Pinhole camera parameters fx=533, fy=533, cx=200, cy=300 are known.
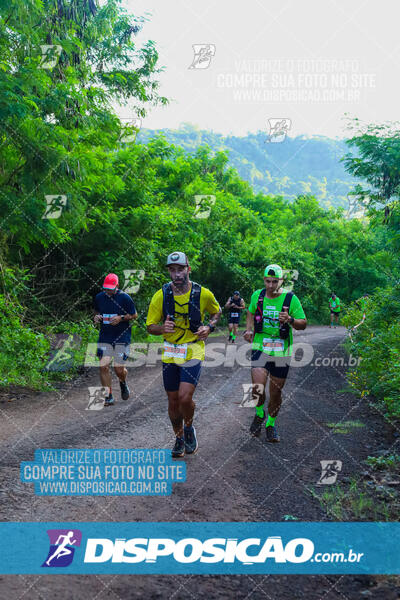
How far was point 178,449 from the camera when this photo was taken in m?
6.18

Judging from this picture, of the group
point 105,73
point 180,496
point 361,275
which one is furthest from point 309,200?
point 180,496

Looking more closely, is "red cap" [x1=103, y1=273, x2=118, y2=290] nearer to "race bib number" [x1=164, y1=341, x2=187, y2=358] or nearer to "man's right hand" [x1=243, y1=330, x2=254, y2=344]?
"man's right hand" [x1=243, y1=330, x2=254, y2=344]

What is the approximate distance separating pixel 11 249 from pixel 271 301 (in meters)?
8.92

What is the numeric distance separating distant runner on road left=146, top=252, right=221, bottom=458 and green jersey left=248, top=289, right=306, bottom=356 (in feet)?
3.61

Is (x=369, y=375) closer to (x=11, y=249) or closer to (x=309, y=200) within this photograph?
(x=11, y=249)

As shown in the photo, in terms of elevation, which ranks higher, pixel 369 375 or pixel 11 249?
pixel 369 375

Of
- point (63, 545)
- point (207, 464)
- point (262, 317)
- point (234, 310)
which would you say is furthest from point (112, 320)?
point (234, 310)

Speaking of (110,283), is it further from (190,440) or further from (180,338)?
(190,440)

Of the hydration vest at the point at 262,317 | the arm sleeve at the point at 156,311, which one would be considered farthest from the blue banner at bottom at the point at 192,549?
the hydration vest at the point at 262,317

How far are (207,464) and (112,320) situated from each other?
3524mm

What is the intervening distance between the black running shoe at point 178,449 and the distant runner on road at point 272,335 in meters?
1.36

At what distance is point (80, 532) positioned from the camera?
13.5 ft

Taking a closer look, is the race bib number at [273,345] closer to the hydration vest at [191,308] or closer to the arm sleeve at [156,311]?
the hydration vest at [191,308]

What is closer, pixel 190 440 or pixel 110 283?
pixel 190 440
